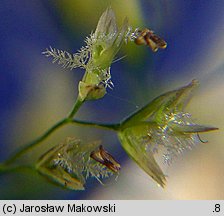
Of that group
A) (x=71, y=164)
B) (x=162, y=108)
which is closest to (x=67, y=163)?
(x=71, y=164)

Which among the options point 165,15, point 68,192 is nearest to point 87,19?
point 165,15

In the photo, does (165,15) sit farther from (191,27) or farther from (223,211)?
(223,211)

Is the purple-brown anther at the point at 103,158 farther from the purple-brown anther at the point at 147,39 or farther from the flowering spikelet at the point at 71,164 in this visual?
the purple-brown anther at the point at 147,39

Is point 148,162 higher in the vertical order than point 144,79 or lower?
lower

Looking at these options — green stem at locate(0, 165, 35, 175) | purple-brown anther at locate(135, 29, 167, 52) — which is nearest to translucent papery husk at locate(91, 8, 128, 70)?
purple-brown anther at locate(135, 29, 167, 52)

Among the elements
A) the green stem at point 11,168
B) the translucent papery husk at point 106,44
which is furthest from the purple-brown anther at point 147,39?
the green stem at point 11,168

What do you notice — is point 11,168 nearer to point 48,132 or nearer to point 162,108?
point 48,132

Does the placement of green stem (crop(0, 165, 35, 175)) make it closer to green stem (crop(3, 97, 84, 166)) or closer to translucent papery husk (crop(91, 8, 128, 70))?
green stem (crop(3, 97, 84, 166))
